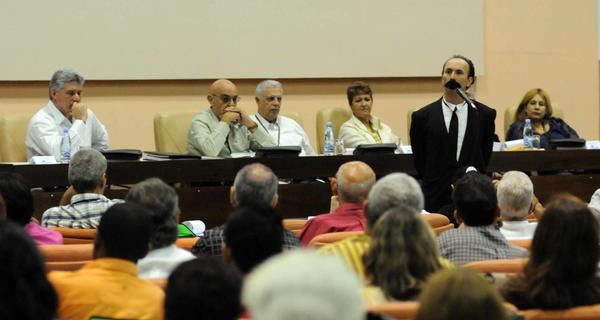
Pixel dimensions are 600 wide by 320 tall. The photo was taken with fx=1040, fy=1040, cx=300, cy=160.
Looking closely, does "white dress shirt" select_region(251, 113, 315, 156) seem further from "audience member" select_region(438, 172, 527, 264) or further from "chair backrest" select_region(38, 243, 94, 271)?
"chair backrest" select_region(38, 243, 94, 271)

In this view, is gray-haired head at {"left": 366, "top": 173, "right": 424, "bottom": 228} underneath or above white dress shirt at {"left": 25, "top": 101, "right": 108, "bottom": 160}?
underneath

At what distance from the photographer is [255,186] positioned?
3900 mm

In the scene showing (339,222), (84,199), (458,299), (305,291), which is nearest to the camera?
(305,291)

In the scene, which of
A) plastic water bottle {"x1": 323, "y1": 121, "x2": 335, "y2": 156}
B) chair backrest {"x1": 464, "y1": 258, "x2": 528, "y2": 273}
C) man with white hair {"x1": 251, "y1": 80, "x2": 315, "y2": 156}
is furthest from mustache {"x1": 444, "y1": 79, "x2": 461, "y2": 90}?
chair backrest {"x1": 464, "y1": 258, "x2": 528, "y2": 273}

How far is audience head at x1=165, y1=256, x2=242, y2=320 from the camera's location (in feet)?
6.48

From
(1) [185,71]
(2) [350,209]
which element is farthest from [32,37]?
(2) [350,209]

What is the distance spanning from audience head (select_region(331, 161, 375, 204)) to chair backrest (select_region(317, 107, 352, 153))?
11.0 ft

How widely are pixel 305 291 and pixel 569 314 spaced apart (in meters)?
1.27

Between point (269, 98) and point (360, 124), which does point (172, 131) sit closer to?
point (269, 98)

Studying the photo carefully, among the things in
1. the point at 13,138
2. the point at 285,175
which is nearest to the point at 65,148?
the point at 13,138

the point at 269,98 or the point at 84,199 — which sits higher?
the point at 269,98

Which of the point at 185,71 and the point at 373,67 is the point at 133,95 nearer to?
the point at 185,71

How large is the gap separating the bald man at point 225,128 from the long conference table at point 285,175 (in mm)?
535

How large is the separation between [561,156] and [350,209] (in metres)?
3.13
